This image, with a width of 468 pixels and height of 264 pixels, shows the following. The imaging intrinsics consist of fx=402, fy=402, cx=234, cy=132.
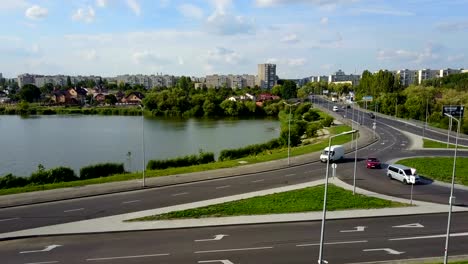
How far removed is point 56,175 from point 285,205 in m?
20.9

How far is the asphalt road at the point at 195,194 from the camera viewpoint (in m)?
24.0

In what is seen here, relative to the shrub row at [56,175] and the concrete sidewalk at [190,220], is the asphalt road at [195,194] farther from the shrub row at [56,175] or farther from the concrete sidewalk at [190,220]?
the shrub row at [56,175]

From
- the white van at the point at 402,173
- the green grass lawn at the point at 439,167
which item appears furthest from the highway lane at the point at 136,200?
the green grass lawn at the point at 439,167

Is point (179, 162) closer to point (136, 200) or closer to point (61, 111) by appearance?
point (136, 200)

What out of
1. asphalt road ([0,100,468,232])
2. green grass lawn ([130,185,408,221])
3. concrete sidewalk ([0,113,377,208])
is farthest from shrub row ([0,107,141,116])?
green grass lawn ([130,185,408,221])

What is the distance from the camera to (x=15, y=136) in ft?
258

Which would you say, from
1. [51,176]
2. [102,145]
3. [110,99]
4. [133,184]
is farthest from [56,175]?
[110,99]

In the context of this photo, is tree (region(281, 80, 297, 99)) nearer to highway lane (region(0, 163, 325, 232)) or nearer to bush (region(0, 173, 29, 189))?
highway lane (region(0, 163, 325, 232))

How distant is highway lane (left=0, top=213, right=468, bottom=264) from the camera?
18000 millimetres

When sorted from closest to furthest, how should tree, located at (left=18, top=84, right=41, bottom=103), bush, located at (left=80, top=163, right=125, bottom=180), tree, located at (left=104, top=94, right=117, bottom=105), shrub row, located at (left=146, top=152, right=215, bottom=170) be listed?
bush, located at (left=80, top=163, right=125, bottom=180)
shrub row, located at (left=146, top=152, right=215, bottom=170)
tree, located at (left=104, top=94, right=117, bottom=105)
tree, located at (left=18, top=84, right=41, bottom=103)

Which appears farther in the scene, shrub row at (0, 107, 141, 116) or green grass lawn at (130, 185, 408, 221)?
shrub row at (0, 107, 141, 116)

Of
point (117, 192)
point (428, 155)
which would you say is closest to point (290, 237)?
point (117, 192)

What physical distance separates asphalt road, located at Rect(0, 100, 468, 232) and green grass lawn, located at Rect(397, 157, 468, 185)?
2.80 meters

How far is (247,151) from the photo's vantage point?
169 ft
